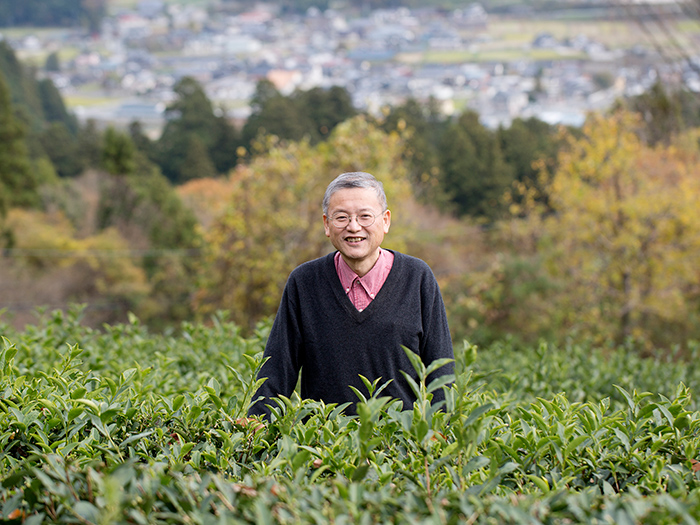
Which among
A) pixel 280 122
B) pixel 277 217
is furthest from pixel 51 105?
pixel 277 217

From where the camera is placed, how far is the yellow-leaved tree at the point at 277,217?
9557mm

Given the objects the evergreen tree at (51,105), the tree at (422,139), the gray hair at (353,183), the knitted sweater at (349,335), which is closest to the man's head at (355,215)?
the gray hair at (353,183)

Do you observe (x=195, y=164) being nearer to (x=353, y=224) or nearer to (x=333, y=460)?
(x=353, y=224)

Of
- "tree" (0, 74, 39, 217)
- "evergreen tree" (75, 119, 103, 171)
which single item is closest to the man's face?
"tree" (0, 74, 39, 217)

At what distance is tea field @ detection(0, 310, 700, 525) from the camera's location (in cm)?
113

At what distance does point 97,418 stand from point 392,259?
1.06m

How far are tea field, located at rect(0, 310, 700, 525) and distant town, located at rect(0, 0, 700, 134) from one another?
3300cm

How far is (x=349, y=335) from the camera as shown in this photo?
2.10 meters

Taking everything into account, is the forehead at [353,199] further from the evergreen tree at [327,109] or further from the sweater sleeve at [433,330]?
the evergreen tree at [327,109]

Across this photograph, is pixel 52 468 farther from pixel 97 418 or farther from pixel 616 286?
pixel 616 286

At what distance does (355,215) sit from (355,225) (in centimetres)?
3

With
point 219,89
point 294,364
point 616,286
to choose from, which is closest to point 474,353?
point 294,364

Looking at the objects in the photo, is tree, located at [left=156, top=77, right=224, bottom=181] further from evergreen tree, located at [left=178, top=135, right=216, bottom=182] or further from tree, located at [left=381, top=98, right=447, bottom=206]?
tree, located at [left=381, top=98, right=447, bottom=206]

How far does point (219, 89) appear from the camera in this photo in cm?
5031
